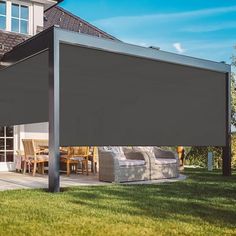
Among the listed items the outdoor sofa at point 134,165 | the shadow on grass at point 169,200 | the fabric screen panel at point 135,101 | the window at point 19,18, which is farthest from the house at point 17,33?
the shadow on grass at point 169,200

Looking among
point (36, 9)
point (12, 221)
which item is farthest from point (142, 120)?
point (36, 9)

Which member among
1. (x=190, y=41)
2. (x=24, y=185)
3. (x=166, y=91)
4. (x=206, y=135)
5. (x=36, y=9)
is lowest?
(x=24, y=185)

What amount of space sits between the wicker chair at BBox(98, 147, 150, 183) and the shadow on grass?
1.04 m

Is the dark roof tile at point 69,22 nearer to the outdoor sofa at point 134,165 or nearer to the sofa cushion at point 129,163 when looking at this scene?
the outdoor sofa at point 134,165

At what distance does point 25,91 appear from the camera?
11109mm

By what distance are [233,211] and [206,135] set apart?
615 centimetres

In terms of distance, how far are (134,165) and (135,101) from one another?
5.22 ft

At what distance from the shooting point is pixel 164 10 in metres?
28.2

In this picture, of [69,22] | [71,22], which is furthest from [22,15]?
[71,22]

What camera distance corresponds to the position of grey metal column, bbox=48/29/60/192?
8.31m

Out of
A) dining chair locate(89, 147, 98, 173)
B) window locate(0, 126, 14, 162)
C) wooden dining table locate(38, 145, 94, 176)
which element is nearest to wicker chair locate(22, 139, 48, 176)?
wooden dining table locate(38, 145, 94, 176)

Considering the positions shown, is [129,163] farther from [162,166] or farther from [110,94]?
[110,94]

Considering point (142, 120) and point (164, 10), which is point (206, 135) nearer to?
point (142, 120)

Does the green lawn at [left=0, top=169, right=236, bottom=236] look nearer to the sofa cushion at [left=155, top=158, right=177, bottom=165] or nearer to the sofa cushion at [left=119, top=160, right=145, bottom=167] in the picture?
the sofa cushion at [left=119, top=160, right=145, bottom=167]
